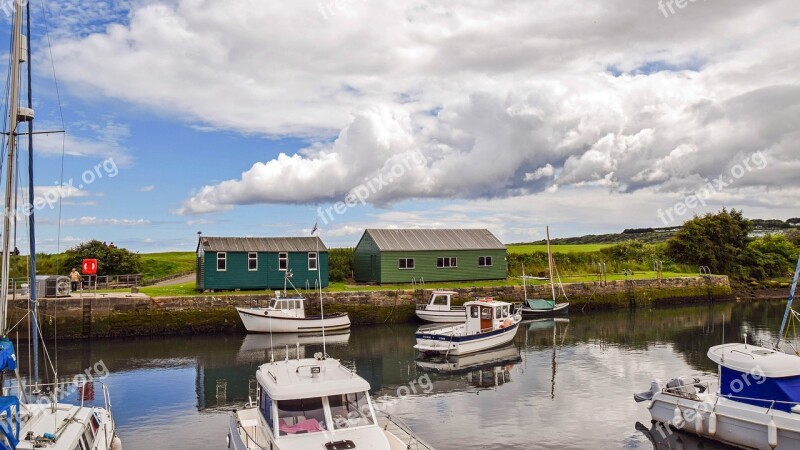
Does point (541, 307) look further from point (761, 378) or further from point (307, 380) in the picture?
point (307, 380)

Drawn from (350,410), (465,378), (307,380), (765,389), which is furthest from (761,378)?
(465,378)

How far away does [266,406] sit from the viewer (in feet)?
44.7

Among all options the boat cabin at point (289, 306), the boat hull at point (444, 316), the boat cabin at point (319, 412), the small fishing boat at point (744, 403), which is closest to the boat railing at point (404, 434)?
the boat cabin at point (319, 412)

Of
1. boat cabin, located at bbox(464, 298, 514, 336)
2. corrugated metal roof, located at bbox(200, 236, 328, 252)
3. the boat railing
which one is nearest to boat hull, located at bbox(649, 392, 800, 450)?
the boat railing

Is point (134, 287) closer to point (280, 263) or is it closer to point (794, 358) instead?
point (280, 263)

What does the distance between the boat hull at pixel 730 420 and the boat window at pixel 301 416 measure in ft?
39.9

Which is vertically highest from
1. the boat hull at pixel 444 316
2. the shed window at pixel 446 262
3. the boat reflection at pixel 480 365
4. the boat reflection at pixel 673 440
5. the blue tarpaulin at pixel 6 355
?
the shed window at pixel 446 262

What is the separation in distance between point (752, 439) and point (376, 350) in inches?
823

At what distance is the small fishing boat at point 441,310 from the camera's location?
4406 cm

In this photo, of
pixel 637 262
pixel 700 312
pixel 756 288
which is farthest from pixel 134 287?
pixel 756 288

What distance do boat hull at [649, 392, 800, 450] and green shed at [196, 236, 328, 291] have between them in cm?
2795

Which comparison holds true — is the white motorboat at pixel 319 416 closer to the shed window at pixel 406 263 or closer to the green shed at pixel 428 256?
the green shed at pixel 428 256

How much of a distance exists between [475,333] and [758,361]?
56.9 feet

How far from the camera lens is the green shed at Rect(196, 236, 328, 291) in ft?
147
